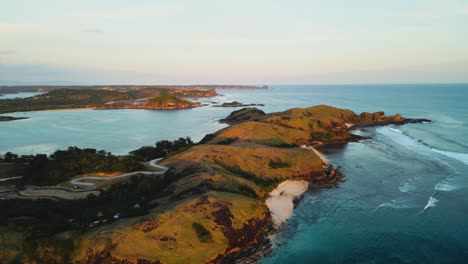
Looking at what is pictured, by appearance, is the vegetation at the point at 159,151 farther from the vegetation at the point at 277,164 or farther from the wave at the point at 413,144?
the wave at the point at 413,144

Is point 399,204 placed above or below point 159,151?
below

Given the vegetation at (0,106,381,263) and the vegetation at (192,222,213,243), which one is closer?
the vegetation at (0,106,381,263)

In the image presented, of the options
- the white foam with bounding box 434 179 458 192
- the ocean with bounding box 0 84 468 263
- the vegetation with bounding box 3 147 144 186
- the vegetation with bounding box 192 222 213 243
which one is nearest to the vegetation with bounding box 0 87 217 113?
the ocean with bounding box 0 84 468 263

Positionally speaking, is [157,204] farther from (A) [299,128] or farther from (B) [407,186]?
(A) [299,128]

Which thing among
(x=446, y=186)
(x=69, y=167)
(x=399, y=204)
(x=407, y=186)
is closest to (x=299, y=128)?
(x=407, y=186)

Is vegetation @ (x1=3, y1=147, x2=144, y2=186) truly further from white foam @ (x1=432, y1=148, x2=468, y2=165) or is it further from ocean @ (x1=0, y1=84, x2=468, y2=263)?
white foam @ (x1=432, y1=148, x2=468, y2=165)

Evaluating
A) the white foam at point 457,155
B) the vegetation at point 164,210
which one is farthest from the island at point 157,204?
the white foam at point 457,155

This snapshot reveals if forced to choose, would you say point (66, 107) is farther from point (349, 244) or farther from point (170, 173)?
point (349, 244)

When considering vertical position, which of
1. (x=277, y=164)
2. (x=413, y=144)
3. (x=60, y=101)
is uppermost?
(x=60, y=101)
